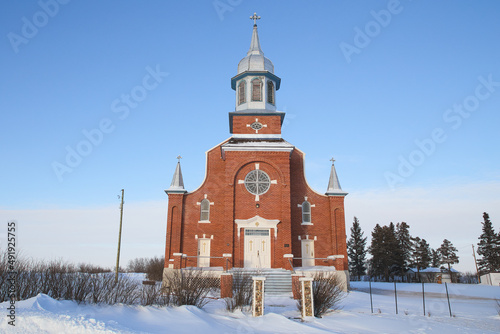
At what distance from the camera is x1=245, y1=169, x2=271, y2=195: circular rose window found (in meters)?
27.0

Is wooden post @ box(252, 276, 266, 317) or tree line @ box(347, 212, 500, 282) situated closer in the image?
wooden post @ box(252, 276, 266, 317)

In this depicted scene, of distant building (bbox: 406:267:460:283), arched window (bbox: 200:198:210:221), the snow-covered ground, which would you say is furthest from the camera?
distant building (bbox: 406:267:460:283)

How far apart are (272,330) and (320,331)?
1.33m

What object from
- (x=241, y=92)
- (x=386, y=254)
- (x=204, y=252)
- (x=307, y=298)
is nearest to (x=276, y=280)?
(x=204, y=252)

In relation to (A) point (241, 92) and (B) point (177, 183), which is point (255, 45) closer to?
(A) point (241, 92)

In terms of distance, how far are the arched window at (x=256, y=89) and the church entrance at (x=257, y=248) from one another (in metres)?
11.1

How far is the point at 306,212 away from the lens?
2825cm

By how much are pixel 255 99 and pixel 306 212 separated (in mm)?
9872

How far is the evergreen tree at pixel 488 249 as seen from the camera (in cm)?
5691

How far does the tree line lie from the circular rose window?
39845 millimetres

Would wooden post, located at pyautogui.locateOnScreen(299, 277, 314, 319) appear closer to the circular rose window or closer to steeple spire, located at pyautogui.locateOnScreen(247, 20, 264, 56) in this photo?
the circular rose window

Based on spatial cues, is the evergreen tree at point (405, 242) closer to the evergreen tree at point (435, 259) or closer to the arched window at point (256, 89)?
the evergreen tree at point (435, 259)

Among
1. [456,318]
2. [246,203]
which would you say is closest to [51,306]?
[456,318]

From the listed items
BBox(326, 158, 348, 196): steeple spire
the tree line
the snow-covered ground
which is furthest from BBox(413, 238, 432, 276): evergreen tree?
the snow-covered ground
